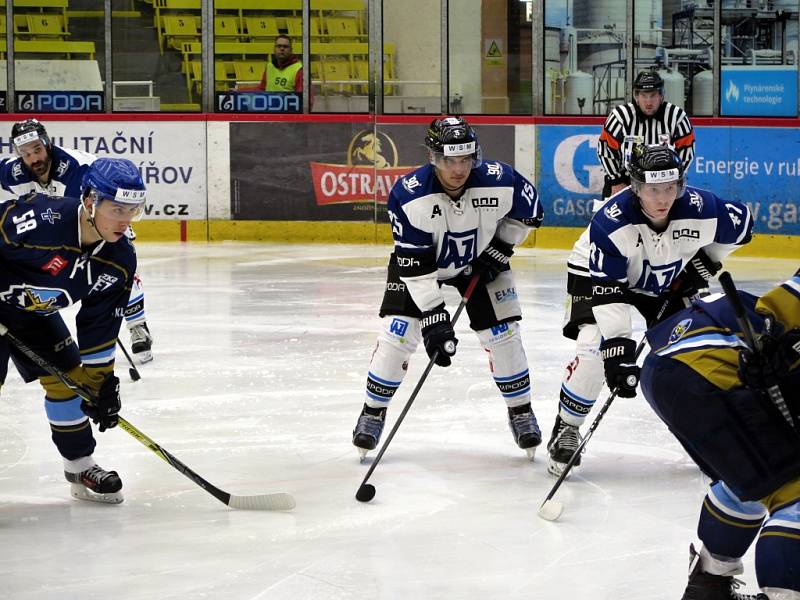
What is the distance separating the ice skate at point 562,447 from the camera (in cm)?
377

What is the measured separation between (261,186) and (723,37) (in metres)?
3.73

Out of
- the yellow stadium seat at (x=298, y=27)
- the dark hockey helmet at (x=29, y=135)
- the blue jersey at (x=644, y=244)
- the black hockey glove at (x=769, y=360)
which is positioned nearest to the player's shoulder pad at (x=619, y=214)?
the blue jersey at (x=644, y=244)

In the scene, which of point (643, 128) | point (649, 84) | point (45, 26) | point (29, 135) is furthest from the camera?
point (45, 26)

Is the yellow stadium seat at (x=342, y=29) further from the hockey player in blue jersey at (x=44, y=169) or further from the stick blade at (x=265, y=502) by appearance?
the stick blade at (x=265, y=502)

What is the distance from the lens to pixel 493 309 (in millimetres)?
4020

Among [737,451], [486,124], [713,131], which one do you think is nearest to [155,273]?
[486,124]

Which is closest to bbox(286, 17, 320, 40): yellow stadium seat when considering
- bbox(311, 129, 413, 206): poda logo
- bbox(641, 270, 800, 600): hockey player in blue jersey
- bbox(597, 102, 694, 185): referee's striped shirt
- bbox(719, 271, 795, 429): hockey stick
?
bbox(311, 129, 413, 206): poda logo

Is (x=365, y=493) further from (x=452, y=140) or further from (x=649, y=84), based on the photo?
(x=649, y=84)

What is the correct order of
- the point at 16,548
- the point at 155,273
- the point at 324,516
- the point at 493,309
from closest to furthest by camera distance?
the point at 16,548 < the point at 324,516 < the point at 493,309 < the point at 155,273

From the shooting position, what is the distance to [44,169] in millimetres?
5410

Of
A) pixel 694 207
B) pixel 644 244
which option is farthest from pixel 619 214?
pixel 694 207

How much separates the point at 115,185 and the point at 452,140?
109 cm

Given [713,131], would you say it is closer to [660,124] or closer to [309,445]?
[660,124]

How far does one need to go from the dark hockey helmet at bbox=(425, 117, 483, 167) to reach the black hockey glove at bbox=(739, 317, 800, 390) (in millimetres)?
1674
